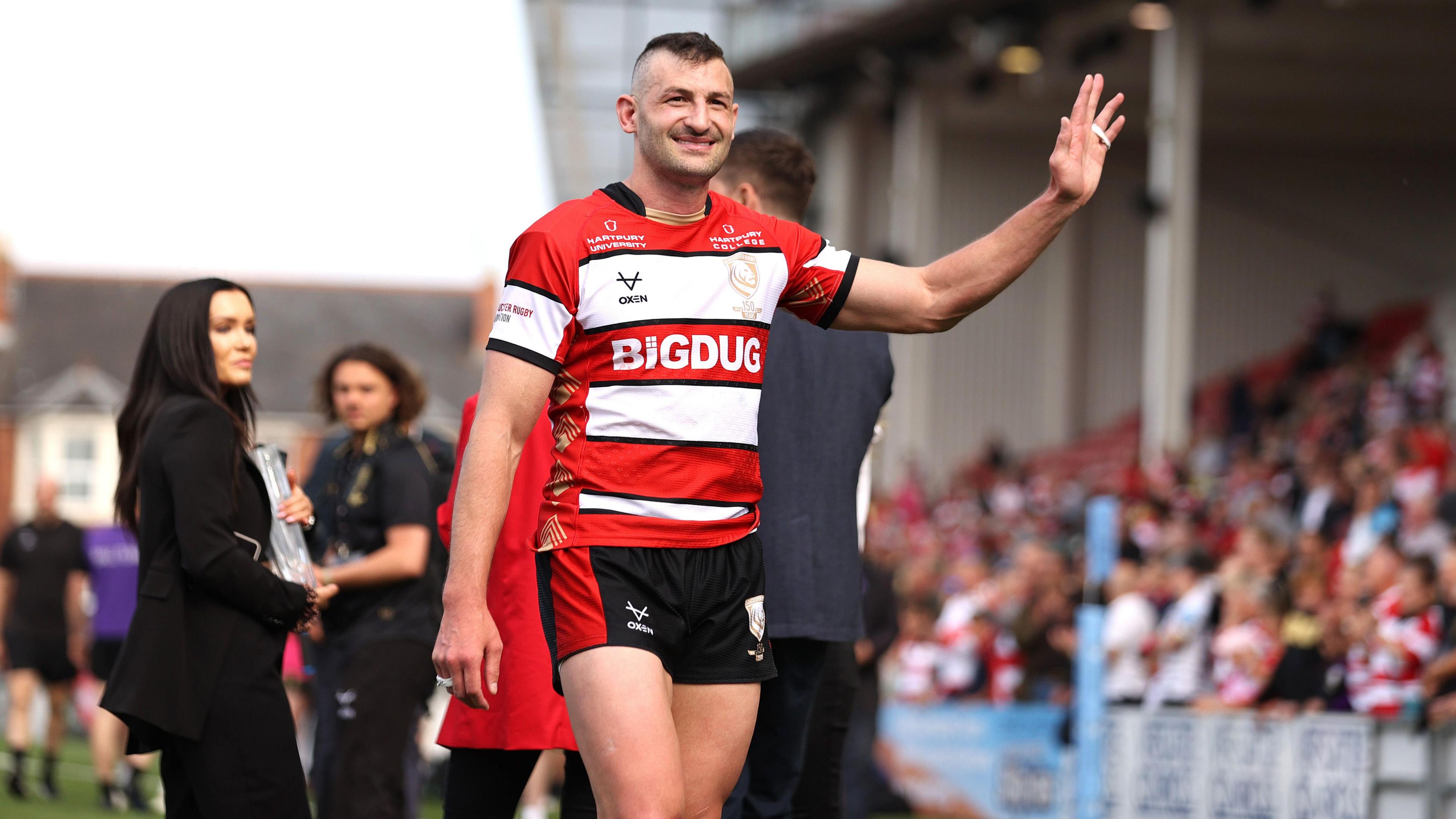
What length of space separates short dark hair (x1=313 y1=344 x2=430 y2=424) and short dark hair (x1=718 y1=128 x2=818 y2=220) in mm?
1984

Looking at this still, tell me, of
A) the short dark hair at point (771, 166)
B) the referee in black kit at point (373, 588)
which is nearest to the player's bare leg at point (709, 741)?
the short dark hair at point (771, 166)

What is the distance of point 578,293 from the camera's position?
11.9 feet

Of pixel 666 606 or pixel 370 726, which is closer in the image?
pixel 666 606

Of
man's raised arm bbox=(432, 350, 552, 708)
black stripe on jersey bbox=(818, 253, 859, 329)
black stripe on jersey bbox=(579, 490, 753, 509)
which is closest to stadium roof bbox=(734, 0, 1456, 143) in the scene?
black stripe on jersey bbox=(818, 253, 859, 329)

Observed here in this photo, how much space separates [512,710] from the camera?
4625 mm

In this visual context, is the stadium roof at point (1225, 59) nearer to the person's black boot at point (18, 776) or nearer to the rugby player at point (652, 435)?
the person's black boot at point (18, 776)

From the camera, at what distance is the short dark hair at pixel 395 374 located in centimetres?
656

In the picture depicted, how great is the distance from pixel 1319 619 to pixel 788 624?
671 cm

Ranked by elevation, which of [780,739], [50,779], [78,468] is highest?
[78,468]

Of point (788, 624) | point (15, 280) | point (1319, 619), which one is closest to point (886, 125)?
point (1319, 619)

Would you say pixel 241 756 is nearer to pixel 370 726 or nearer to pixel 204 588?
pixel 204 588

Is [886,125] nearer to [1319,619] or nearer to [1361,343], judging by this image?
[1361,343]

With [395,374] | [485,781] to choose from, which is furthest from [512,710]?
[395,374]

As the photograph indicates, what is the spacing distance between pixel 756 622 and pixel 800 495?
114 centimetres
